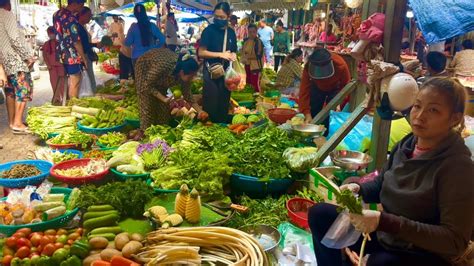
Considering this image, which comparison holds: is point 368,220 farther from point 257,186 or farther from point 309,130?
point 309,130

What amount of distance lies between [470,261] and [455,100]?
33.5 inches

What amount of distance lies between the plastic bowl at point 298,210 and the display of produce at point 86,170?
211 centimetres

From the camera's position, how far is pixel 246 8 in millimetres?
10281

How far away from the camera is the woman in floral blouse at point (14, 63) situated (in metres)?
6.11

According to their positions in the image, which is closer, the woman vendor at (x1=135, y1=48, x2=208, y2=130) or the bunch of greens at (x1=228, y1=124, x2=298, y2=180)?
the bunch of greens at (x1=228, y1=124, x2=298, y2=180)

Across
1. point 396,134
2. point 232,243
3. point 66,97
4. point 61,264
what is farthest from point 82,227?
point 66,97

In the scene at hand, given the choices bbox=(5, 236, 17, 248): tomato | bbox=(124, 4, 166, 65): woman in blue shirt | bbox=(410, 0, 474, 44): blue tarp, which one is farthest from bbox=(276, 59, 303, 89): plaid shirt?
bbox=(5, 236, 17, 248): tomato

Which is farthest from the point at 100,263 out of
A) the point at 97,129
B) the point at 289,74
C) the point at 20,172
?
the point at 289,74

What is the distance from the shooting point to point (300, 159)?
12.5ft

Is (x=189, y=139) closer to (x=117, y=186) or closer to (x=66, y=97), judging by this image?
(x=117, y=186)

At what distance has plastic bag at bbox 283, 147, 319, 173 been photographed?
3758 millimetres

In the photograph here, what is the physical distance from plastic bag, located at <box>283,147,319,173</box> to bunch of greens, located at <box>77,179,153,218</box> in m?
1.40

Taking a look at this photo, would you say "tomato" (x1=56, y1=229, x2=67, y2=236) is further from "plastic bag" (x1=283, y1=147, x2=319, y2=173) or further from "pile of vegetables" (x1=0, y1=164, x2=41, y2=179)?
"plastic bag" (x1=283, y1=147, x2=319, y2=173)

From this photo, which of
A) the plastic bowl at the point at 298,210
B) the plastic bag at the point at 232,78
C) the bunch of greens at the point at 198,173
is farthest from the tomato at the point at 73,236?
the plastic bag at the point at 232,78
